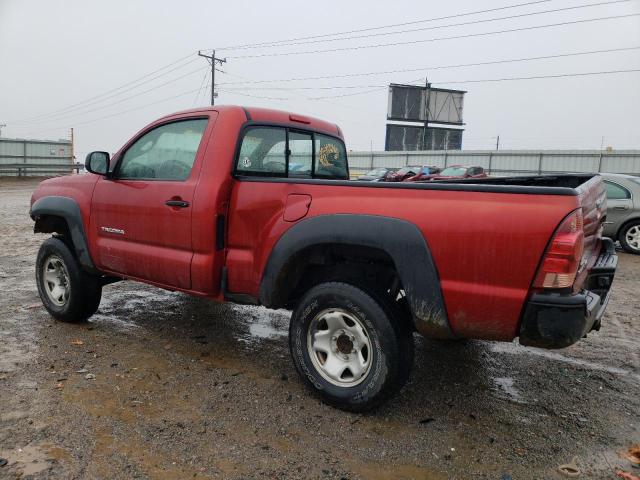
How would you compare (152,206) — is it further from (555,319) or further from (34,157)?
(34,157)

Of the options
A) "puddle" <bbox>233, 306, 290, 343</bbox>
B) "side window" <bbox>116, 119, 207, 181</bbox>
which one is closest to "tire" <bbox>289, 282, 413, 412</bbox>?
"puddle" <bbox>233, 306, 290, 343</bbox>

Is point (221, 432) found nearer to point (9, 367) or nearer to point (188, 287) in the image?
point (188, 287)

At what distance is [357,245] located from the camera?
10.0 feet

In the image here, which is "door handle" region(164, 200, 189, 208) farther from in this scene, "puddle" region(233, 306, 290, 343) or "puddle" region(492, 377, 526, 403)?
"puddle" region(492, 377, 526, 403)

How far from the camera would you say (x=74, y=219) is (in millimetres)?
4586

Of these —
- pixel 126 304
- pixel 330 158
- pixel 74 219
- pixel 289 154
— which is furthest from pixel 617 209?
pixel 74 219

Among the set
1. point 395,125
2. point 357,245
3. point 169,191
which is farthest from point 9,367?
point 395,125

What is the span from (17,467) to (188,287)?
1526 millimetres

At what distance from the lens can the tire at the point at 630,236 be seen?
9.58m

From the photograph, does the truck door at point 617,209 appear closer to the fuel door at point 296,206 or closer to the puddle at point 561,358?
the puddle at point 561,358

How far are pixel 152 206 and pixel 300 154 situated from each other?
1299 millimetres

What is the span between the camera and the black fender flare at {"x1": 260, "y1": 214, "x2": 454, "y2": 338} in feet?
9.20

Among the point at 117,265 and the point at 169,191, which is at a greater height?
the point at 169,191

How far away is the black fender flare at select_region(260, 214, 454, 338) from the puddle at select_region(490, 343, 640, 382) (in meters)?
1.89
